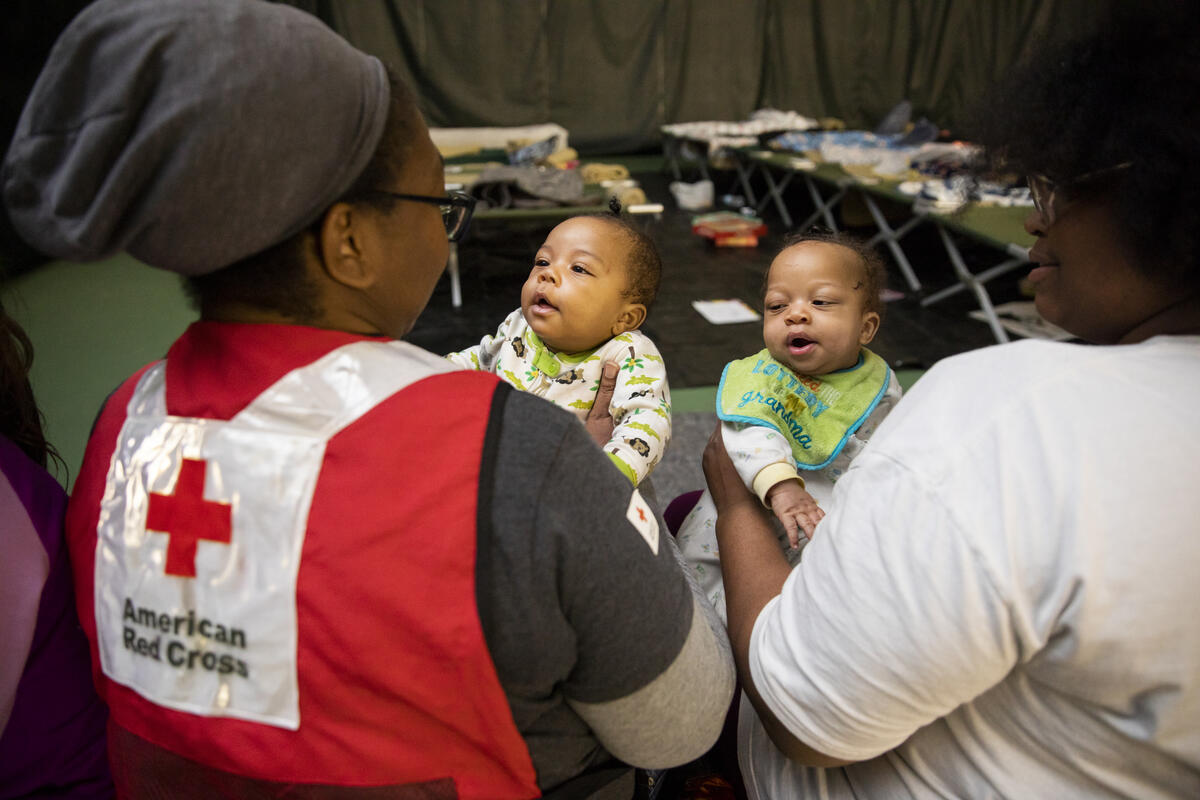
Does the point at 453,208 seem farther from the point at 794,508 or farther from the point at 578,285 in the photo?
the point at 794,508

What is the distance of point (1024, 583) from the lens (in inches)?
24.9

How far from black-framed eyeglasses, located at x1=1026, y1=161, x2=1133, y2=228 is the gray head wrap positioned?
0.74 meters

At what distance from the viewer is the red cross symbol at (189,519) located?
2.30 ft

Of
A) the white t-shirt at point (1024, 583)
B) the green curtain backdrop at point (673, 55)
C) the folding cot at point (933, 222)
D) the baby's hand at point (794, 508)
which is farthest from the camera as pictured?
the green curtain backdrop at point (673, 55)

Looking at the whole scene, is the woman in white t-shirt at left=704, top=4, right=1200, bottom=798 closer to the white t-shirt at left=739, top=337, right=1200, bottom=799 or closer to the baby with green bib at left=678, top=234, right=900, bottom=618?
the white t-shirt at left=739, top=337, right=1200, bottom=799

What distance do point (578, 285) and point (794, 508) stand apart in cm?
67

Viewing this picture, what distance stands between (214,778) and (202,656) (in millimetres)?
132

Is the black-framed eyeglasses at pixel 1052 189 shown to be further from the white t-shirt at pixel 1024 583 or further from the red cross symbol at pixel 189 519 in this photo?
the red cross symbol at pixel 189 519

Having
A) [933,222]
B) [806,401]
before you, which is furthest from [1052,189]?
[933,222]

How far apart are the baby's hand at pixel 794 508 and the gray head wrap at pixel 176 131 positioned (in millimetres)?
923

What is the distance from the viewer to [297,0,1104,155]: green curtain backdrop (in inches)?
368

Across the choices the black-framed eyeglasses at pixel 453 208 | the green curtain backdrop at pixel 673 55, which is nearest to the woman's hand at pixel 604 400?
the black-framed eyeglasses at pixel 453 208

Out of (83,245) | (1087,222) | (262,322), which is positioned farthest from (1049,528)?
(83,245)

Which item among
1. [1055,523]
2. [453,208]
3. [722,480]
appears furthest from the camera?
[722,480]
